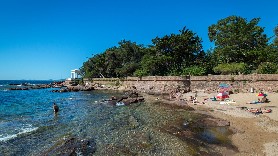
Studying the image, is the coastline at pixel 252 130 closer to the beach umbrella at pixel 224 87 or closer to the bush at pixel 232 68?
the beach umbrella at pixel 224 87

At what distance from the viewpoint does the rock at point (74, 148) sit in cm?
1212

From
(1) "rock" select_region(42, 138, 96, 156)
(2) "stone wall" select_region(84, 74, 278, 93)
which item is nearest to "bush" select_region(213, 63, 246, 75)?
(2) "stone wall" select_region(84, 74, 278, 93)

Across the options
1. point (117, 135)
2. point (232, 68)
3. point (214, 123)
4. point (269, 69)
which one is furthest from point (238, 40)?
point (117, 135)

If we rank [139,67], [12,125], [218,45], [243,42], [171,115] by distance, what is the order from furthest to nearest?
[139,67] → [218,45] → [243,42] → [171,115] → [12,125]

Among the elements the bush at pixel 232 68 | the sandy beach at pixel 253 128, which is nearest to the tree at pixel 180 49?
the bush at pixel 232 68

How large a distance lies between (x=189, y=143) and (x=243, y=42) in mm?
42807

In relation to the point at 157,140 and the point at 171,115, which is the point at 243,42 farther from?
the point at 157,140

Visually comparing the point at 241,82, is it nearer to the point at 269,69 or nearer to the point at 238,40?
the point at 269,69

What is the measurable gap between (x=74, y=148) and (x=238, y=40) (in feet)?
151

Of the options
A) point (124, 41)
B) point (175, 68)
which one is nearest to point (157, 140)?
point (175, 68)

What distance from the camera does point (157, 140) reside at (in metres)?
14.5

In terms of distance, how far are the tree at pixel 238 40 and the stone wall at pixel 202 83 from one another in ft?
37.7

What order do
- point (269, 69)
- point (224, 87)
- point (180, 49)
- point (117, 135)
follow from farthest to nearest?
point (180, 49) → point (269, 69) → point (224, 87) → point (117, 135)

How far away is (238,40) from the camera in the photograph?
162ft
